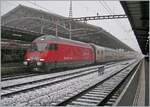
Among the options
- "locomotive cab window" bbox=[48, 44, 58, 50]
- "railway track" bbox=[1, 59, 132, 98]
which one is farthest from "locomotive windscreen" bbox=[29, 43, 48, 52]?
"railway track" bbox=[1, 59, 132, 98]

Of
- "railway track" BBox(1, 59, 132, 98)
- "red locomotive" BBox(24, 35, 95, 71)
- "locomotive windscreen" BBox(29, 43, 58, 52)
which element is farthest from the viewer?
"locomotive windscreen" BBox(29, 43, 58, 52)

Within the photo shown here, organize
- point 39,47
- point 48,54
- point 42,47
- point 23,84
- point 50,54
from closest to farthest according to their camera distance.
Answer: point 23,84
point 48,54
point 50,54
point 42,47
point 39,47

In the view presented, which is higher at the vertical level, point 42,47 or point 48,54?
point 42,47

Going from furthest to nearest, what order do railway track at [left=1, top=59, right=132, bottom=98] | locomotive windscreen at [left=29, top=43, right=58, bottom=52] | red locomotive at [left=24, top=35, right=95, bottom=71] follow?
locomotive windscreen at [left=29, top=43, right=58, bottom=52]
red locomotive at [left=24, top=35, right=95, bottom=71]
railway track at [left=1, top=59, right=132, bottom=98]

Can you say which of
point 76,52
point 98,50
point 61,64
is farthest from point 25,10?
point 61,64

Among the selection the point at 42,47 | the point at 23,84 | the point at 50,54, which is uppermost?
the point at 42,47

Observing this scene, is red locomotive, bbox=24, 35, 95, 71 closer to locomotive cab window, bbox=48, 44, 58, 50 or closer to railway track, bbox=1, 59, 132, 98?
locomotive cab window, bbox=48, 44, 58, 50

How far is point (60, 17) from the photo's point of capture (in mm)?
41438

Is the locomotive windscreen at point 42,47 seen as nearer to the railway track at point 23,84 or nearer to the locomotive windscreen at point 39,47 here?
the locomotive windscreen at point 39,47

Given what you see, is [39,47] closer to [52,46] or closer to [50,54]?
[52,46]

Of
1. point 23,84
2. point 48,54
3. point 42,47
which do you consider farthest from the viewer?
point 42,47

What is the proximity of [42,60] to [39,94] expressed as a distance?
902 centimetres

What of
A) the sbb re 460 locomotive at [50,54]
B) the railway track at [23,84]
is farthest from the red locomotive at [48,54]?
the railway track at [23,84]

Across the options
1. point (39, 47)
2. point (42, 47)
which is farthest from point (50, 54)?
point (39, 47)
